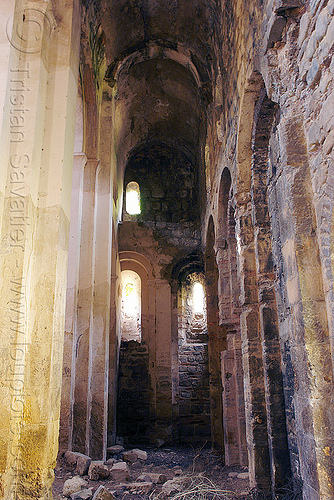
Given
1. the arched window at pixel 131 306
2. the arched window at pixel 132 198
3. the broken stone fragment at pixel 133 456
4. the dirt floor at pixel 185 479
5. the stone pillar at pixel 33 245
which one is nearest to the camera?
the stone pillar at pixel 33 245

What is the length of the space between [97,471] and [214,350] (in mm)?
3918

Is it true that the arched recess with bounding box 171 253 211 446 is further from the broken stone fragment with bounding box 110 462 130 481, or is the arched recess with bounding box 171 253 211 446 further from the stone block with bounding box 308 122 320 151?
the stone block with bounding box 308 122 320 151

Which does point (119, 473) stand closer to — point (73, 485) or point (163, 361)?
point (73, 485)

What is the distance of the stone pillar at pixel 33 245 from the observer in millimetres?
3557

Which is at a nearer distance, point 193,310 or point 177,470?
point 177,470

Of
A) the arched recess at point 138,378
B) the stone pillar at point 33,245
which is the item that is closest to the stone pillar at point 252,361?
the stone pillar at point 33,245

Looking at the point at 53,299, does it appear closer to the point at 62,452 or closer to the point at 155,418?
the point at 62,452

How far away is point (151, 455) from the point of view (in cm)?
902

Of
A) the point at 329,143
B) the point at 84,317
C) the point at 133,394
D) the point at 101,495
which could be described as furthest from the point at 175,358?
the point at 329,143

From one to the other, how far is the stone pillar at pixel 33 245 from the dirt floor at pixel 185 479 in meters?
2.16

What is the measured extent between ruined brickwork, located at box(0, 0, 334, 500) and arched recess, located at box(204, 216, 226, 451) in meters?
0.04

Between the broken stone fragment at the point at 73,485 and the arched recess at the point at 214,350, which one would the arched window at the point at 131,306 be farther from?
the broken stone fragment at the point at 73,485

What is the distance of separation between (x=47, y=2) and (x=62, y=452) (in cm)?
625

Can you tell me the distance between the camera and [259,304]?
587 cm
